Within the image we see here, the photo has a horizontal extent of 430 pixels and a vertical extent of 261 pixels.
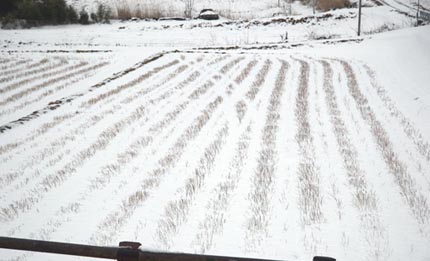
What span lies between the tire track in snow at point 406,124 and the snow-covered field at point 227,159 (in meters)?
0.06

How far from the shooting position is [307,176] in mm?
6133

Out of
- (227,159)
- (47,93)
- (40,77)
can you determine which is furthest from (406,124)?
(40,77)

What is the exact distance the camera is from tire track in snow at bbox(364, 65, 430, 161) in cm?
695

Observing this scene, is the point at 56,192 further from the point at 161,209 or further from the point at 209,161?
the point at 209,161

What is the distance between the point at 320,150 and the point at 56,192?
5.58 m

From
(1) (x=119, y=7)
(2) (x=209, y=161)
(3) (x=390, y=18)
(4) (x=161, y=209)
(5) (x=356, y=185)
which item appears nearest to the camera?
(4) (x=161, y=209)

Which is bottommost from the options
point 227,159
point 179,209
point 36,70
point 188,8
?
point 179,209

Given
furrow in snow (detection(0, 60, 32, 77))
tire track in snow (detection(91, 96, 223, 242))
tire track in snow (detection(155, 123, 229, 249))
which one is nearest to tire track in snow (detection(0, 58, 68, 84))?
furrow in snow (detection(0, 60, 32, 77))

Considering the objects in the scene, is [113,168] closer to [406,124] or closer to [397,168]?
[397,168]

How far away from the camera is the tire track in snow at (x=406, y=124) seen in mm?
6950

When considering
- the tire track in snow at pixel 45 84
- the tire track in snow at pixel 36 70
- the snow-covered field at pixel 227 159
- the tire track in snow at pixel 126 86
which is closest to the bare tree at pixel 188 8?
the tire track in snow at pixel 36 70

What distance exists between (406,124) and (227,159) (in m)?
4.98

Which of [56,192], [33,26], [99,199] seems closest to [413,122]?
[99,199]

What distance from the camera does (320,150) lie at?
23.7ft
